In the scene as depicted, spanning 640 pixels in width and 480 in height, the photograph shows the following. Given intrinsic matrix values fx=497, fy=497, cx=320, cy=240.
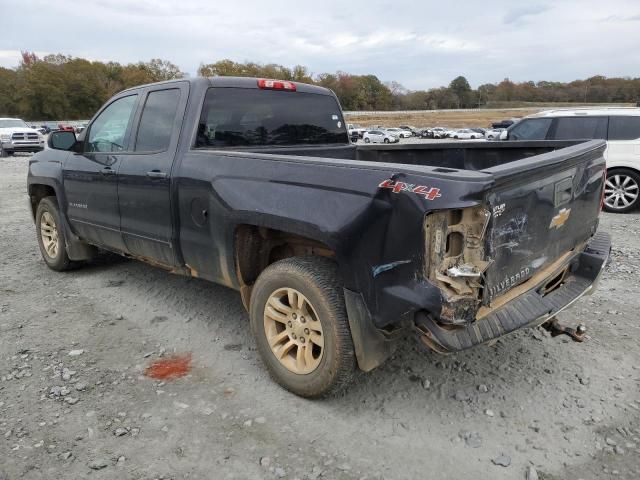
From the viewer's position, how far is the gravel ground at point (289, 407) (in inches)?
97.3

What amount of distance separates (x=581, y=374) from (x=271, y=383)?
2028 mm

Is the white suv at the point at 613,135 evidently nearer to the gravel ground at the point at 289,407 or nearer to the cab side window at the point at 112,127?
the gravel ground at the point at 289,407

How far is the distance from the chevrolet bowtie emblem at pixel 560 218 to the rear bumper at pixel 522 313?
31 cm

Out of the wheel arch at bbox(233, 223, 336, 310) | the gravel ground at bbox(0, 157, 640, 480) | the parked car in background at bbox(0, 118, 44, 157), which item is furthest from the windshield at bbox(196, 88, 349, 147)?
the parked car in background at bbox(0, 118, 44, 157)

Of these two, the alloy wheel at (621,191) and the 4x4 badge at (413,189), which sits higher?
the 4x4 badge at (413,189)

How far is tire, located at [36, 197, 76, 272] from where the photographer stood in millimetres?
5266

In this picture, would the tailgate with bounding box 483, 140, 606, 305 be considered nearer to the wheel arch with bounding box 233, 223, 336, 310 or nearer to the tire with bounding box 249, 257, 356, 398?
the tire with bounding box 249, 257, 356, 398

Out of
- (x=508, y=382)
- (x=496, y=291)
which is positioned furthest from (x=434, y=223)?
(x=508, y=382)

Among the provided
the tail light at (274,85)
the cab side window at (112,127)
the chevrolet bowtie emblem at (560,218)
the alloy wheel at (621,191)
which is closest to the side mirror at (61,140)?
the cab side window at (112,127)

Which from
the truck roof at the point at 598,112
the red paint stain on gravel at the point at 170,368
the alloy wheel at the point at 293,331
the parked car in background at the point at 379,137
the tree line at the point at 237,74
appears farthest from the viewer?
the tree line at the point at 237,74

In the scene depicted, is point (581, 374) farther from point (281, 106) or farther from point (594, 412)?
point (281, 106)

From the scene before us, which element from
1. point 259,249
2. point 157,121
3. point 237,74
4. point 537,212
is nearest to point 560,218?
point 537,212

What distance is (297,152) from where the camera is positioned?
4.11 m

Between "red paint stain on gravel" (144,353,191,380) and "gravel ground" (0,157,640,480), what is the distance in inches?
2.7
